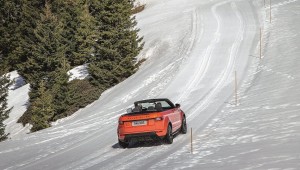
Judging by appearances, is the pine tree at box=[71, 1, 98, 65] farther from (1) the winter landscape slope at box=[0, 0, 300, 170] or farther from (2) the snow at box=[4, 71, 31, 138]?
(2) the snow at box=[4, 71, 31, 138]

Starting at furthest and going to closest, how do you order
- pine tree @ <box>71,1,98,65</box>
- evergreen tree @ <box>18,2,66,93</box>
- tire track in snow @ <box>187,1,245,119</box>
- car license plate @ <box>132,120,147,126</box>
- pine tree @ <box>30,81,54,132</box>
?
1. pine tree @ <box>71,1,98,65</box>
2. evergreen tree @ <box>18,2,66,93</box>
3. pine tree @ <box>30,81,54,132</box>
4. tire track in snow @ <box>187,1,245,119</box>
5. car license plate @ <box>132,120,147,126</box>

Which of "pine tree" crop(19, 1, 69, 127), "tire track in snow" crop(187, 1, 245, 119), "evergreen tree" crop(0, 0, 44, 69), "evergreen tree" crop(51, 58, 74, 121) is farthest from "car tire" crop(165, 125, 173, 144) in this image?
"evergreen tree" crop(0, 0, 44, 69)

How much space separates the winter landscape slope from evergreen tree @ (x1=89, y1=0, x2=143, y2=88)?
145 cm

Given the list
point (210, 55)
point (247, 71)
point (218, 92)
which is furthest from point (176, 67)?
point (218, 92)

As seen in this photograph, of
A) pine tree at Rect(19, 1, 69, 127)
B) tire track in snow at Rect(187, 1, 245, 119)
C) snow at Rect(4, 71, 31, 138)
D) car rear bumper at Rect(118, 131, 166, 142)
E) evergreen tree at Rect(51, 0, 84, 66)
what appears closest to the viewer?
car rear bumper at Rect(118, 131, 166, 142)

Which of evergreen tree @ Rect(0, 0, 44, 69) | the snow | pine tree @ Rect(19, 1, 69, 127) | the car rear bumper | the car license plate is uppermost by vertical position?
evergreen tree @ Rect(0, 0, 44, 69)

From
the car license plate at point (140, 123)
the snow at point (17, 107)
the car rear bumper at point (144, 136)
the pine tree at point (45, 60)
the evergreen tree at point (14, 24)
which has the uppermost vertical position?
the evergreen tree at point (14, 24)

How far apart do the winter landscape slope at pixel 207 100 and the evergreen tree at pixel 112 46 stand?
145 centimetres

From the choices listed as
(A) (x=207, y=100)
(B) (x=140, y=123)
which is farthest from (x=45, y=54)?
(B) (x=140, y=123)

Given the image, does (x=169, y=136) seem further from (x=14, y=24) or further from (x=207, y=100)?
(x=14, y=24)

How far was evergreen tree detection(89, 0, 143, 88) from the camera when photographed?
35656 mm

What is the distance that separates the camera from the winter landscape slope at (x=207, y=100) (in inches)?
485

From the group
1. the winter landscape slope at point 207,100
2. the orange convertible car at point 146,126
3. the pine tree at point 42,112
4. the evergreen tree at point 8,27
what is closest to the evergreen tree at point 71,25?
the winter landscape slope at point 207,100

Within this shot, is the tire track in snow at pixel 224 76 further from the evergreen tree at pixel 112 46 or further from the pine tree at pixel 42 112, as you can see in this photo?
the pine tree at pixel 42 112
